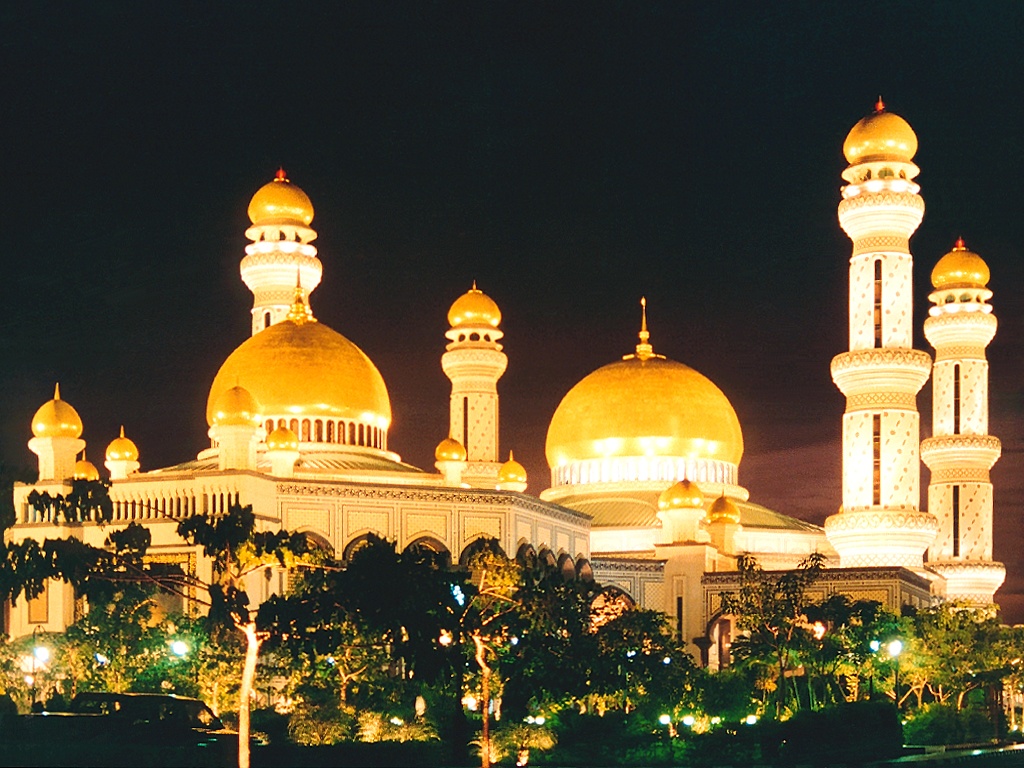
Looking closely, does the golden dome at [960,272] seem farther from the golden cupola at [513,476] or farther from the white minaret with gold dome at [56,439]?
the white minaret with gold dome at [56,439]

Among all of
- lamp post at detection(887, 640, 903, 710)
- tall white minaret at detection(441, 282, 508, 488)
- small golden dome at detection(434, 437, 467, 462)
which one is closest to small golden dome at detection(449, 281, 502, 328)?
tall white minaret at detection(441, 282, 508, 488)

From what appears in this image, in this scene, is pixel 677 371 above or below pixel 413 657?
above

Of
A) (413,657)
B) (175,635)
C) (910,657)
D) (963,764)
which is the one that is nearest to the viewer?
(413,657)

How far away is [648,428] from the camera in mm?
61969

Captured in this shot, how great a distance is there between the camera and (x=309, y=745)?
31.0m

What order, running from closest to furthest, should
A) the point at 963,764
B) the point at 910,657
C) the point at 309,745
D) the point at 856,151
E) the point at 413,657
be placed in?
the point at 413,657 → the point at 309,745 → the point at 963,764 → the point at 910,657 → the point at 856,151

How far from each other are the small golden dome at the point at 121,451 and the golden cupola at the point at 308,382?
8.27 ft

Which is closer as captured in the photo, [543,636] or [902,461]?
[543,636]

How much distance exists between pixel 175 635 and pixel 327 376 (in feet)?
48.9

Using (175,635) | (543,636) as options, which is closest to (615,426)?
(175,635)

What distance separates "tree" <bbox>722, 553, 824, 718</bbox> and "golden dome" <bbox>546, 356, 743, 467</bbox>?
51.9 ft

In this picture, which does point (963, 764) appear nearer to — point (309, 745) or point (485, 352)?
point (309, 745)

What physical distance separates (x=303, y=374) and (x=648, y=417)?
12804 millimetres

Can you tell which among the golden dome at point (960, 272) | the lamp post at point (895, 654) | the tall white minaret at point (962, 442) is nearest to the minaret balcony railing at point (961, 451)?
the tall white minaret at point (962, 442)
